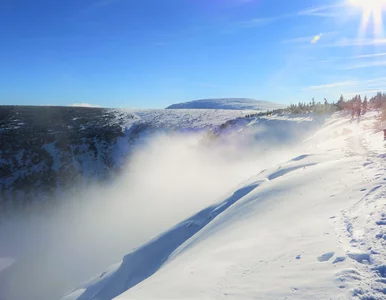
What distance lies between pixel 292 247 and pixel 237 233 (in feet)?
8.45

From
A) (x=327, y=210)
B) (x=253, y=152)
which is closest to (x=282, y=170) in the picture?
(x=327, y=210)

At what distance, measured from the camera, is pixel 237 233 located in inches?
332

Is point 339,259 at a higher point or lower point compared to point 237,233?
higher

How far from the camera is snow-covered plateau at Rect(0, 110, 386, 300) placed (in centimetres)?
507

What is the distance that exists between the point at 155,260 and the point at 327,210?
306 inches

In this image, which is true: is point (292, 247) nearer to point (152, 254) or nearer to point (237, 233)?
point (237, 233)

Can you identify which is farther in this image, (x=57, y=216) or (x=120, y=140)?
(x=120, y=140)

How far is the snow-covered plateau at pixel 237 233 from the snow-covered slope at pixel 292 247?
0.10ft

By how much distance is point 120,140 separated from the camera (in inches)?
2008

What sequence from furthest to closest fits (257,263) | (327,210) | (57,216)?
(57,216) < (327,210) < (257,263)

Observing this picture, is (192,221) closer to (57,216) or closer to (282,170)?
(282,170)

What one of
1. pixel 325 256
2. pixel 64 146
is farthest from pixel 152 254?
pixel 64 146

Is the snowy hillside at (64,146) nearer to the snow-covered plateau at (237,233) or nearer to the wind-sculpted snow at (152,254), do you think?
the snow-covered plateau at (237,233)

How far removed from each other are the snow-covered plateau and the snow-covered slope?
31 millimetres
